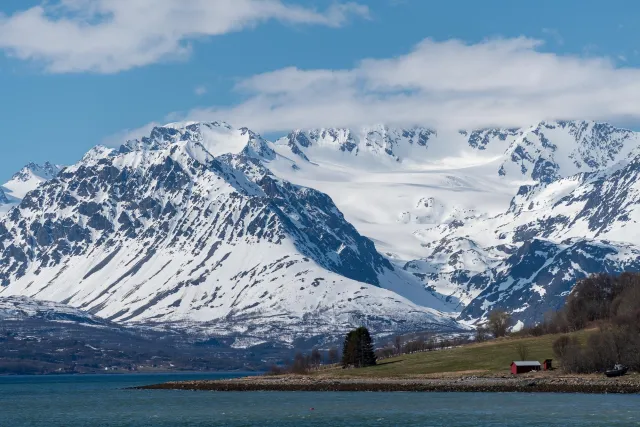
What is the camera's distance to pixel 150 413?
197125mm

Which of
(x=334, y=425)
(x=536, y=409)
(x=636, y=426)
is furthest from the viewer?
(x=536, y=409)

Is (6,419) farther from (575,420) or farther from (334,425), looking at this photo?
(575,420)

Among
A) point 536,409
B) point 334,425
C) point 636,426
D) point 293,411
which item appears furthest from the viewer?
point 293,411

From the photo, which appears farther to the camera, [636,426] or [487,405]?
[487,405]

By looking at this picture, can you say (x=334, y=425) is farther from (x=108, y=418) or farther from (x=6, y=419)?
(x=6, y=419)

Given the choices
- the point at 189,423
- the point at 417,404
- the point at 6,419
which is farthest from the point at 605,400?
the point at 6,419

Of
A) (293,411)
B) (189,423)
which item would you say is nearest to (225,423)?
(189,423)

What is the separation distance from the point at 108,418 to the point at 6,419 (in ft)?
56.8

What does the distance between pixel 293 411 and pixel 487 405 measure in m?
28.4

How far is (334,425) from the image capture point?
165 meters

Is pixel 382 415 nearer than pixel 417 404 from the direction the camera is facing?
Yes

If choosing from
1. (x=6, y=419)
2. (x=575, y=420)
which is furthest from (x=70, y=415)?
(x=575, y=420)

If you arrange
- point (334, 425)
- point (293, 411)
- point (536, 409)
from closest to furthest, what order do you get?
point (334, 425), point (536, 409), point (293, 411)

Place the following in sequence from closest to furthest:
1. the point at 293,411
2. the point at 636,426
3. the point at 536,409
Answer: the point at 636,426
the point at 536,409
the point at 293,411
